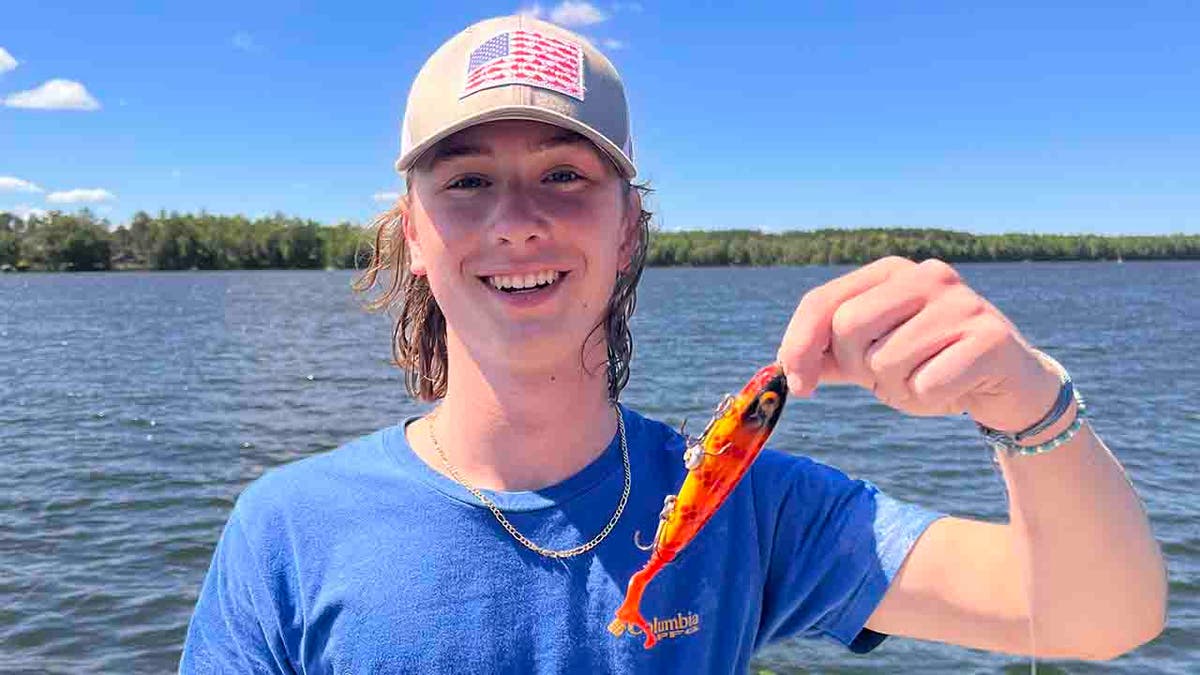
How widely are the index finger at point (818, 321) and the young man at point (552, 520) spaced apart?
0.43 m

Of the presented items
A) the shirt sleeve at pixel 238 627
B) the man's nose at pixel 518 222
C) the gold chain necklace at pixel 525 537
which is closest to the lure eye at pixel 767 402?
the gold chain necklace at pixel 525 537

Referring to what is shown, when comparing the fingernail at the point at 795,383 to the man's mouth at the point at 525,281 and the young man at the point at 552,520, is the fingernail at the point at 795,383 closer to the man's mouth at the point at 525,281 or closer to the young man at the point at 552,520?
the young man at the point at 552,520

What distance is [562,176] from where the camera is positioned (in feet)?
8.23

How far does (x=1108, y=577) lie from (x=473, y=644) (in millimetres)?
1447

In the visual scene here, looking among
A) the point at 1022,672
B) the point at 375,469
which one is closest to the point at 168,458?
the point at 1022,672

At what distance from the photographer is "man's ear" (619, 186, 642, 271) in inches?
109

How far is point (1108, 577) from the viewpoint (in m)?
2.16

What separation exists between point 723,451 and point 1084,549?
0.83m

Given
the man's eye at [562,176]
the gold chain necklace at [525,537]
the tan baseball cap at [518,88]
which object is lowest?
the gold chain necklace at [525,537]

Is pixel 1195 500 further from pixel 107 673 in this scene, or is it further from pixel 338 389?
pixel 338 389

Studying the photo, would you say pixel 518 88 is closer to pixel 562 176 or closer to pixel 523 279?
pixel 562 176

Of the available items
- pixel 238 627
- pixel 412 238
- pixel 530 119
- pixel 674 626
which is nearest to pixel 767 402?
pixel 674 626

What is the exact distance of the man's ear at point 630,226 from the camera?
9.12 feet

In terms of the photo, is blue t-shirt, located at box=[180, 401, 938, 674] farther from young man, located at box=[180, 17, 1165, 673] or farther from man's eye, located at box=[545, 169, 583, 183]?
man's eye, located at box=[545, 169, 583, 183]
